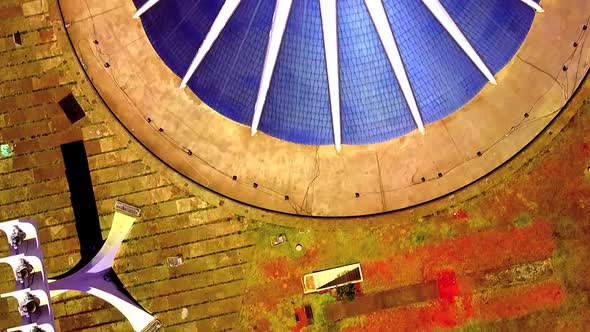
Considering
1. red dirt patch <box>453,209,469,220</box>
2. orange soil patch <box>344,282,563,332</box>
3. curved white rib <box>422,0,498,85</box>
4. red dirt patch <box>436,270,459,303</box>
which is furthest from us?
red dirt patch <box>436,270,459,303</box>

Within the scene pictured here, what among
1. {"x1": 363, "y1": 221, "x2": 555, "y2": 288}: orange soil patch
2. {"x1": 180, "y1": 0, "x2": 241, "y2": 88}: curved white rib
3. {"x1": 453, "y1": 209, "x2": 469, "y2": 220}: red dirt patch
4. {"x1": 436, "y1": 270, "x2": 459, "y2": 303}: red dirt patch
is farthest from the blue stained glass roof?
{"x1": 436, "y1": 270, "x2": 459, "y2": 303}: red dirt patch

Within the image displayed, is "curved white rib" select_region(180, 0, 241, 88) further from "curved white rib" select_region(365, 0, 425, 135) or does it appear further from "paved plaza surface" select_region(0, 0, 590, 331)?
Result: "curved white rib" select_region(365, 0, 425, 135)

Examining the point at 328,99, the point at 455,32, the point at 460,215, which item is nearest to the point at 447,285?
the point at 460,215

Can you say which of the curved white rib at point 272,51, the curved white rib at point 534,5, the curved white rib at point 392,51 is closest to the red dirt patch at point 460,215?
the curved white rib at point 392,51

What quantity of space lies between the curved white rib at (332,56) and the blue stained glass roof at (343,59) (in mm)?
385

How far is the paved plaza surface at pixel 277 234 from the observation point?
31109 millimetres

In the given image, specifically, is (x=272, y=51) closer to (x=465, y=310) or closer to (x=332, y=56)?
(x=332, y=56)

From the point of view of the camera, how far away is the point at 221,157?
1250 inches

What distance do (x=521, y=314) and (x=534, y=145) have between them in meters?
10.9

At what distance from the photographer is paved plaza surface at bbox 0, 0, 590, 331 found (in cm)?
3111

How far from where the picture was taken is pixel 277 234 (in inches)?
1242

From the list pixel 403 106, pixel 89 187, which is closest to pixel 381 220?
pixel 403 106

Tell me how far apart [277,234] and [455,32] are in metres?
16.6

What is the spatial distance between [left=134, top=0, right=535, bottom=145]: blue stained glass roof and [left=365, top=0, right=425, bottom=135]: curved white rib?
35 cm
